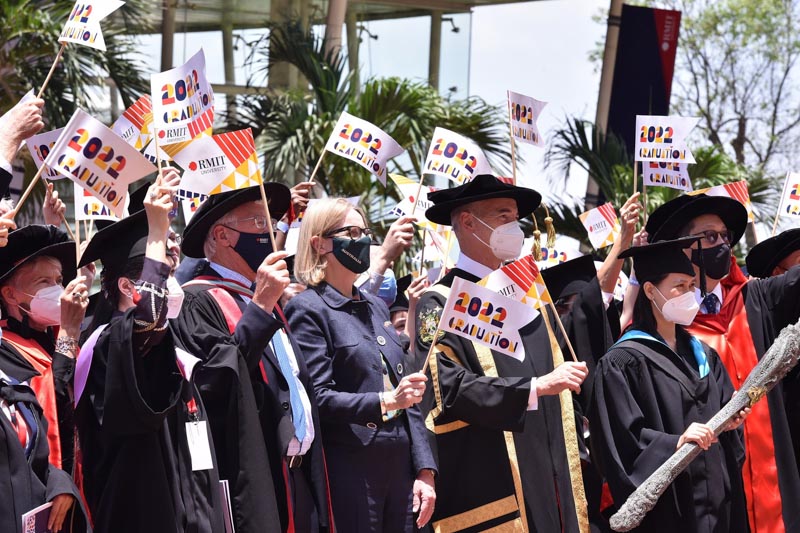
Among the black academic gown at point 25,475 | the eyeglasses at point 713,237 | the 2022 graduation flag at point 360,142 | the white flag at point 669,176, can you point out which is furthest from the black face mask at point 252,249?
the white flag at point 669,176

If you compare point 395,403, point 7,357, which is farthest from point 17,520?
point 395,403

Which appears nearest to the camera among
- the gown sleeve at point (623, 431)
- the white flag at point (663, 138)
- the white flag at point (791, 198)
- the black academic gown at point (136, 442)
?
the black academic gown at point (136, 442)

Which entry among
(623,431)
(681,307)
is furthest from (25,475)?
(681,307)

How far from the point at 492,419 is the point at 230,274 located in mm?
1411

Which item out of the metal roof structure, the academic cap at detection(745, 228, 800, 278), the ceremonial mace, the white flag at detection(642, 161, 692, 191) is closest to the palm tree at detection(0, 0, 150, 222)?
the metal roof structure

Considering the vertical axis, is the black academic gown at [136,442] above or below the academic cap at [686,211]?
below

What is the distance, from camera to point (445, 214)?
22.6 feet

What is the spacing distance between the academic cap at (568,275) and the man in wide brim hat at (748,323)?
0.43 metres

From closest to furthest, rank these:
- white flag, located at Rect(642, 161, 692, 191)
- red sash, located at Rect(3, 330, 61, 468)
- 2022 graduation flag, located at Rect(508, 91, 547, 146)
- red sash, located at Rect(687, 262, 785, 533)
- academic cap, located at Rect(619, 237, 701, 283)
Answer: red sash, located at Rect(3, 330, 61, 468) → academic cap, located at Rect(619, 237, 701, 283) → red sash, located at Rect(687, 262, 785, 533) → 2022 graduation flag, located at Rect(508, 91, 547, 146) → white flag, located at Rect(642, 161, 692, 191)

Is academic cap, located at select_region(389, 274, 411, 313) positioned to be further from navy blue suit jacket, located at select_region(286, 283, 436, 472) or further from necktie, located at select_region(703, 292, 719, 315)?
navy blue suit jacket, located at select_region(286, 283, 436, 472)

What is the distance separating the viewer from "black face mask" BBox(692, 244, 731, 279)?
7387 mm

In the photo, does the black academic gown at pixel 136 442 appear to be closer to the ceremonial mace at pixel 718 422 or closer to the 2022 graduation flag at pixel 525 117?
the ceremonial mace at pixel 718 422

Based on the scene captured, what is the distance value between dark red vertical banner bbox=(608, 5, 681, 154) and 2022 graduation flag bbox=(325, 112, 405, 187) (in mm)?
11244

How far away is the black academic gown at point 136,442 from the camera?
475cm
